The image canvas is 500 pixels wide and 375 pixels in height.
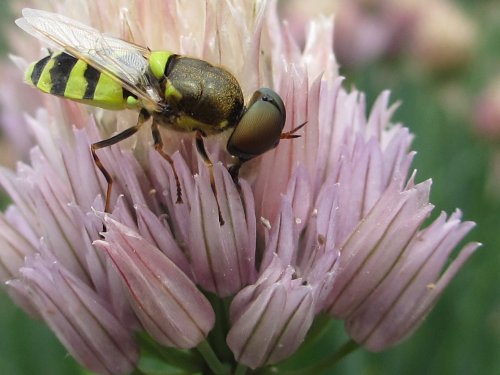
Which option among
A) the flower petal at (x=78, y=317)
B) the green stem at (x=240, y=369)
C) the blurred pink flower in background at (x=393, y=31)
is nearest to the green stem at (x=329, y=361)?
the green stem at (x=240, y=369)

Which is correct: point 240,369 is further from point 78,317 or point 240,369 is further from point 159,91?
point 159,91

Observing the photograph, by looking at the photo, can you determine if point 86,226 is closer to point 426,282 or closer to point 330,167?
point 330,167

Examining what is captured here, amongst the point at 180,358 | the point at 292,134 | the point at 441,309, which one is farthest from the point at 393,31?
the point at 180,358

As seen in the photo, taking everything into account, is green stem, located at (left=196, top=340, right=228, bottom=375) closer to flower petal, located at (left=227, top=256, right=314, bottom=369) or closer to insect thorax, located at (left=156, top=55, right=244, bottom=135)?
flower petal, located at (left=227, top=256, right=314, bottom=369)

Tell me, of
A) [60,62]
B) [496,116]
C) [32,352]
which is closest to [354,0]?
[496,116]

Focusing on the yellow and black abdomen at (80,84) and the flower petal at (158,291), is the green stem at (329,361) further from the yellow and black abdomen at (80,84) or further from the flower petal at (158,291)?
the yellow and black abdomen at (80,84)

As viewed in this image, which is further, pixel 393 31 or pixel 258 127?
pixel 393 31

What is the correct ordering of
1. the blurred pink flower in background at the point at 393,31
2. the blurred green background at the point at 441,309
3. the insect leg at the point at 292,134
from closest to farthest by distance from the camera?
1. the insect leg at the point at 292,134
2. the blurred green background at the point at 441,309
3. the blurred pink flower in background at the point at 393,31
